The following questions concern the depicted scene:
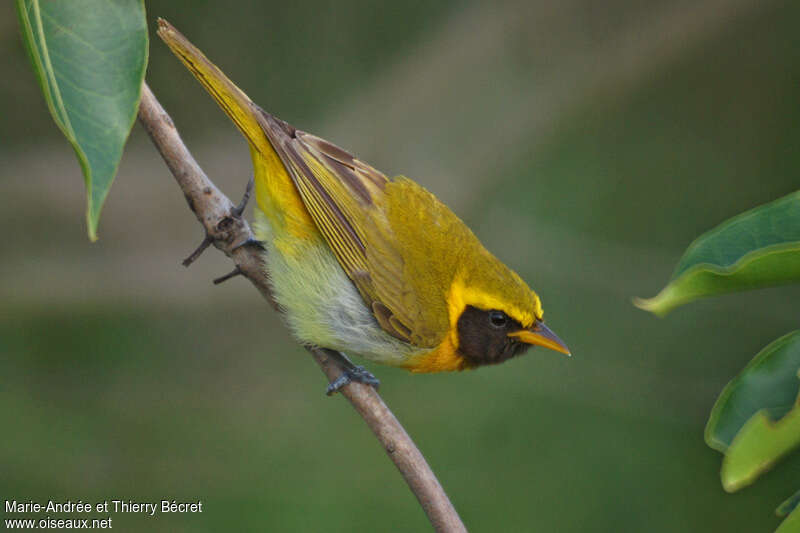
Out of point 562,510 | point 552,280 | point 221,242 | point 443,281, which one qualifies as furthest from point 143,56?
point 552,280

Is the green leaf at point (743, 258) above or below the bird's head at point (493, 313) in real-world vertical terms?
above

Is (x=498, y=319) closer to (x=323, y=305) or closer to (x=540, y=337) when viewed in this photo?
(x=540, y=337)

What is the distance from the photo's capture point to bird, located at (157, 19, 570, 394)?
3.31m

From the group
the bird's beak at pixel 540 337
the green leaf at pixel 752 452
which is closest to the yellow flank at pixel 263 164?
the bird's beak at pixel 540 337

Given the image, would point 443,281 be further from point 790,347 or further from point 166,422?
point 166,422

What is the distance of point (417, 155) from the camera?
277 inches

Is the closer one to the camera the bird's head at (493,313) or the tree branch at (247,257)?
the tree branch at (247,257)

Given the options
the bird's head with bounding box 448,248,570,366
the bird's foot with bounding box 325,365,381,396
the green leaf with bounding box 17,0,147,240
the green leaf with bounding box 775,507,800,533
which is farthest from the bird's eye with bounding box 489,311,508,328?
the green leaf with bounding box 17,0,147,240

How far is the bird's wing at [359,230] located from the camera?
3334 millimetres

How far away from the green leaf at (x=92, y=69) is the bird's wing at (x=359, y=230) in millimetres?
1350

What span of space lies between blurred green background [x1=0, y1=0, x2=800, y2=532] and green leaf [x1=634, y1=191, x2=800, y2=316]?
13.2 ft

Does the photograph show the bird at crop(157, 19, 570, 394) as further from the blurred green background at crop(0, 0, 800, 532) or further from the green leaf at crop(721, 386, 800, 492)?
the blurred green background at crop(0, 0, 800, 532)

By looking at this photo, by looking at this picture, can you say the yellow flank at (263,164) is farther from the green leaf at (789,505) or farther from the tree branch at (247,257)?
the green leaf at (789,505)

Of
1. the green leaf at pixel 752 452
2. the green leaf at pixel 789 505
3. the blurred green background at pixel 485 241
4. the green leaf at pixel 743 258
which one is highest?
the green leaf at pixel 743 258
